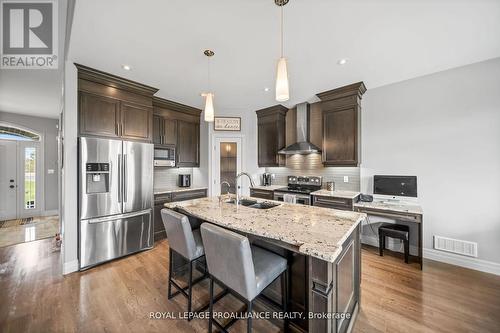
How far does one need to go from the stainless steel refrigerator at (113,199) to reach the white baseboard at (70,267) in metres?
0.08

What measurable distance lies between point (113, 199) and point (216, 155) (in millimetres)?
2295

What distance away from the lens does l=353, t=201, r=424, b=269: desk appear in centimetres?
260

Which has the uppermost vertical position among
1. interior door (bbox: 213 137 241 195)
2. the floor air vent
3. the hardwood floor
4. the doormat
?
interior door (bbox: 213 137 241 195)

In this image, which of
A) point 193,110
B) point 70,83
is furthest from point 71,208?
point 193,110

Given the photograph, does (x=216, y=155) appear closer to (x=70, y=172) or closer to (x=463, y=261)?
(x=70, y=172)

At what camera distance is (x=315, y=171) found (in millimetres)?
4164

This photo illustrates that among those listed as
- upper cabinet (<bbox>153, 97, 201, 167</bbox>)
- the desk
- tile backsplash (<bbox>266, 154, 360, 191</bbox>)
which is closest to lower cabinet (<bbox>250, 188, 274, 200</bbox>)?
tile backsplash (<bbox>266, 154, 360, 191</bbox>)

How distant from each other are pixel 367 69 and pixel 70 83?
4148mm

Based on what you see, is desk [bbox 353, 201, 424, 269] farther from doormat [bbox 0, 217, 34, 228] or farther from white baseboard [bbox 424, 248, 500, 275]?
doormat [bbox 0, 217, 34, 228]

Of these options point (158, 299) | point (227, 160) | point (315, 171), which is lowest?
point (158, 299)

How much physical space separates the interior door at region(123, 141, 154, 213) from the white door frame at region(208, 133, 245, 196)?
1.49 meters

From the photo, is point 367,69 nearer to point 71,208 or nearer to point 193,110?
point 193,110

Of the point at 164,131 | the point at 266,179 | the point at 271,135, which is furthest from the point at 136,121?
the point at 266,179

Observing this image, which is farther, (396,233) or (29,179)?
(29,179)
